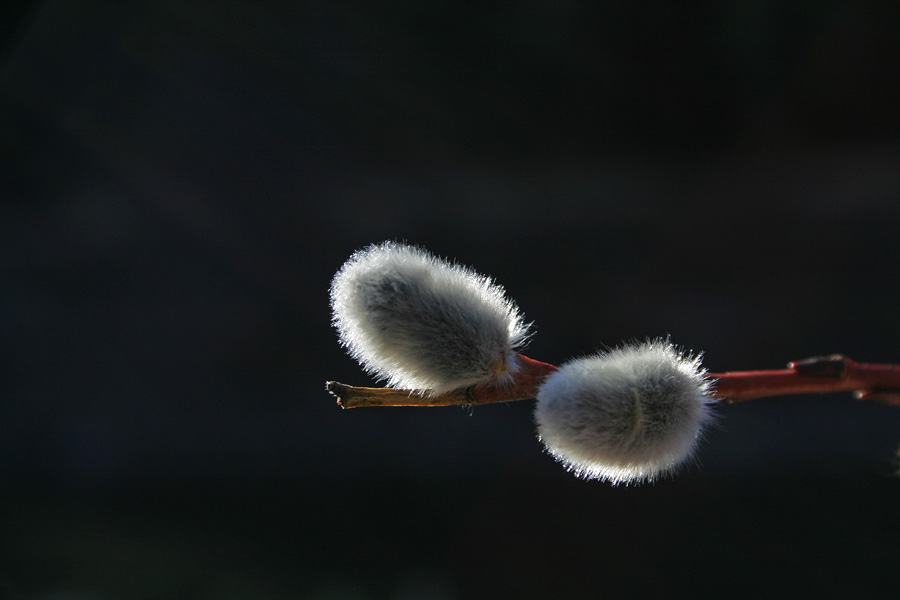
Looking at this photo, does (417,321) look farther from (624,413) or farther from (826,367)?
(826,367)

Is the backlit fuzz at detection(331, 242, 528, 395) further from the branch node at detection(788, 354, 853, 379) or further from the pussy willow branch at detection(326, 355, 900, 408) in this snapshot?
the branch node at detection(788, 354, 853, 379)

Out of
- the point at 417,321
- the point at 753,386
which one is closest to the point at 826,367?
the point at 753,386

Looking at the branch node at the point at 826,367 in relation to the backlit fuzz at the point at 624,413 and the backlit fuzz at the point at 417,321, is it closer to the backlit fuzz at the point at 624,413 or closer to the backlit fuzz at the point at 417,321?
the backlit fuzz at the point at 624,413

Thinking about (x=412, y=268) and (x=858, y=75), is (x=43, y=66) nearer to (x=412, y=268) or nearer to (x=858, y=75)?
(x=412, y=268)

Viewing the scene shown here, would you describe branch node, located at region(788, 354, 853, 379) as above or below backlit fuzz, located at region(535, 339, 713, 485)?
above

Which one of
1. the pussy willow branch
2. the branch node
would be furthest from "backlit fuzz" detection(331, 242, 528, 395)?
the branch node

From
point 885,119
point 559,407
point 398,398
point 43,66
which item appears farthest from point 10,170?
point 885,119
